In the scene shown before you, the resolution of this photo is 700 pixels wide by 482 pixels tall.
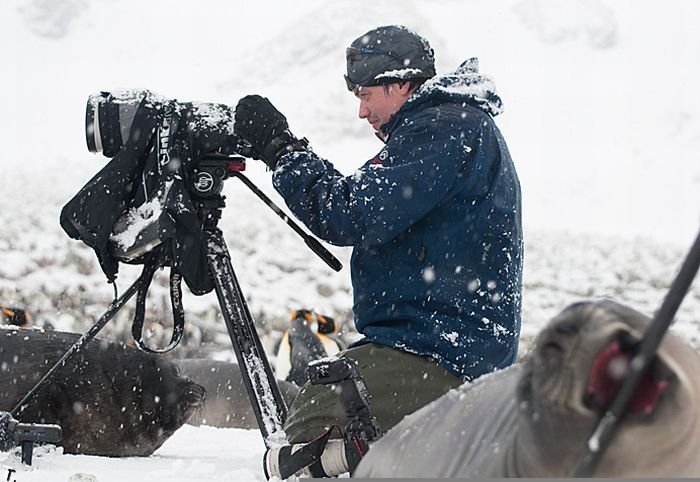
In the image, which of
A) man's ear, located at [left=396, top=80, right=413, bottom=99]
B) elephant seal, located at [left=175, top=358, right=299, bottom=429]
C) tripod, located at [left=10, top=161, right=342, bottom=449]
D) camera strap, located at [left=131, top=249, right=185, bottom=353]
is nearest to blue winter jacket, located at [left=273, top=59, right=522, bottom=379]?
man's ear, located at [left=396, top=80, right=413, bottom=99]

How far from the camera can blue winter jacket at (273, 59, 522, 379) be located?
244 cm

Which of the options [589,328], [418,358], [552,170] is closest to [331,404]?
[418,358]

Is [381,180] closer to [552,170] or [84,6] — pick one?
[552,170]

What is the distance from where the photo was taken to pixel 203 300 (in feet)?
36.8

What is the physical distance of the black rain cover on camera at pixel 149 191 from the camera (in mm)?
3066

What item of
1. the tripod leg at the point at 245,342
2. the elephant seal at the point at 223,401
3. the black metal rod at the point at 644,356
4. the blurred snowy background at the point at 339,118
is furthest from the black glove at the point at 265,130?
the blurred snowy background at the point at 339,118

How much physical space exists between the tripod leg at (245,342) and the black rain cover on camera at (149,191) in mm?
67

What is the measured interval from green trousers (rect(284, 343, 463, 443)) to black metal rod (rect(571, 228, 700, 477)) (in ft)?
5.36

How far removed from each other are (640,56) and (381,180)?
2757 centimetres

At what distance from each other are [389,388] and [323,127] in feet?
69.0

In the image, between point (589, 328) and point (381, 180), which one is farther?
point (381, 180)

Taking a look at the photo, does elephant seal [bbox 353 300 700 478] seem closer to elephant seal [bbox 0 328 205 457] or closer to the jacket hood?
the jacket hood

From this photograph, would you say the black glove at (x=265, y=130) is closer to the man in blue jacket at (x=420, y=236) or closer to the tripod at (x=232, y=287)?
the man in blue jacket at (x=420, y=236)

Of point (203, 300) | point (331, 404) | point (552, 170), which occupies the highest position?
point (331, 404)
